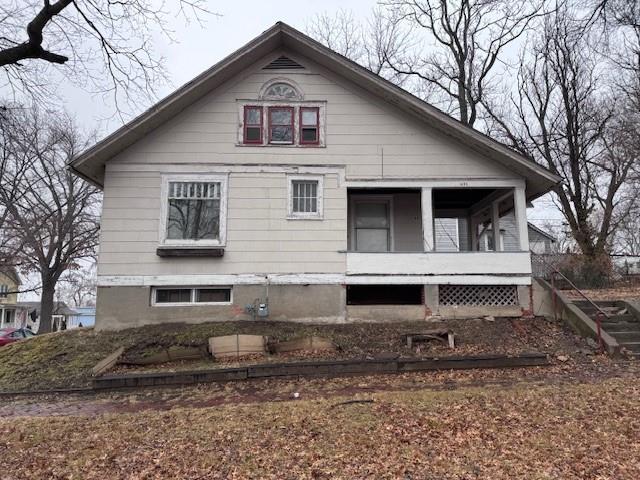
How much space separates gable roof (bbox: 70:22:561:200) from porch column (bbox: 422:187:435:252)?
1.63 m

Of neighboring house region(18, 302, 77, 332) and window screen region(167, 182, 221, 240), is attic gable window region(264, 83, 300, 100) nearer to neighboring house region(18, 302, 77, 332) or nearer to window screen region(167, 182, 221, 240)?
window screen region(167, 182, 221, 240)

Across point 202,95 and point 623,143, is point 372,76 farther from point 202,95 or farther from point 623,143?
point 623,143

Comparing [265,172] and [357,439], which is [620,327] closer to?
[357,439]

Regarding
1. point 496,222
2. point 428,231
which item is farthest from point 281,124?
point 496,222

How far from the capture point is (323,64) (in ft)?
40.1

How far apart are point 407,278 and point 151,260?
627 centimetres

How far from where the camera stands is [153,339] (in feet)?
34.3

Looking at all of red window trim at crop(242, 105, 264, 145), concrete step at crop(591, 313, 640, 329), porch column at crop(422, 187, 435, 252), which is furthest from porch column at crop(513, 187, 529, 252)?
red window trim at crop(242, 105, 264, 145)

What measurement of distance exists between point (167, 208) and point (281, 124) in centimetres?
361

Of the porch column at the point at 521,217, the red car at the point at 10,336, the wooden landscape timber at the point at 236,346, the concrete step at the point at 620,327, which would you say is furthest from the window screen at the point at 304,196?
the red car at the point at 10,336

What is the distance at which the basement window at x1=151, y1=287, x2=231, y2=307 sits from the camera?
11.5 meters

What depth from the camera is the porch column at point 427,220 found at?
11.9 metres

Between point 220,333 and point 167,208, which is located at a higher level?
point 167,208

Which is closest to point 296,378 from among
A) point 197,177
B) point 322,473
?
point 322,473
